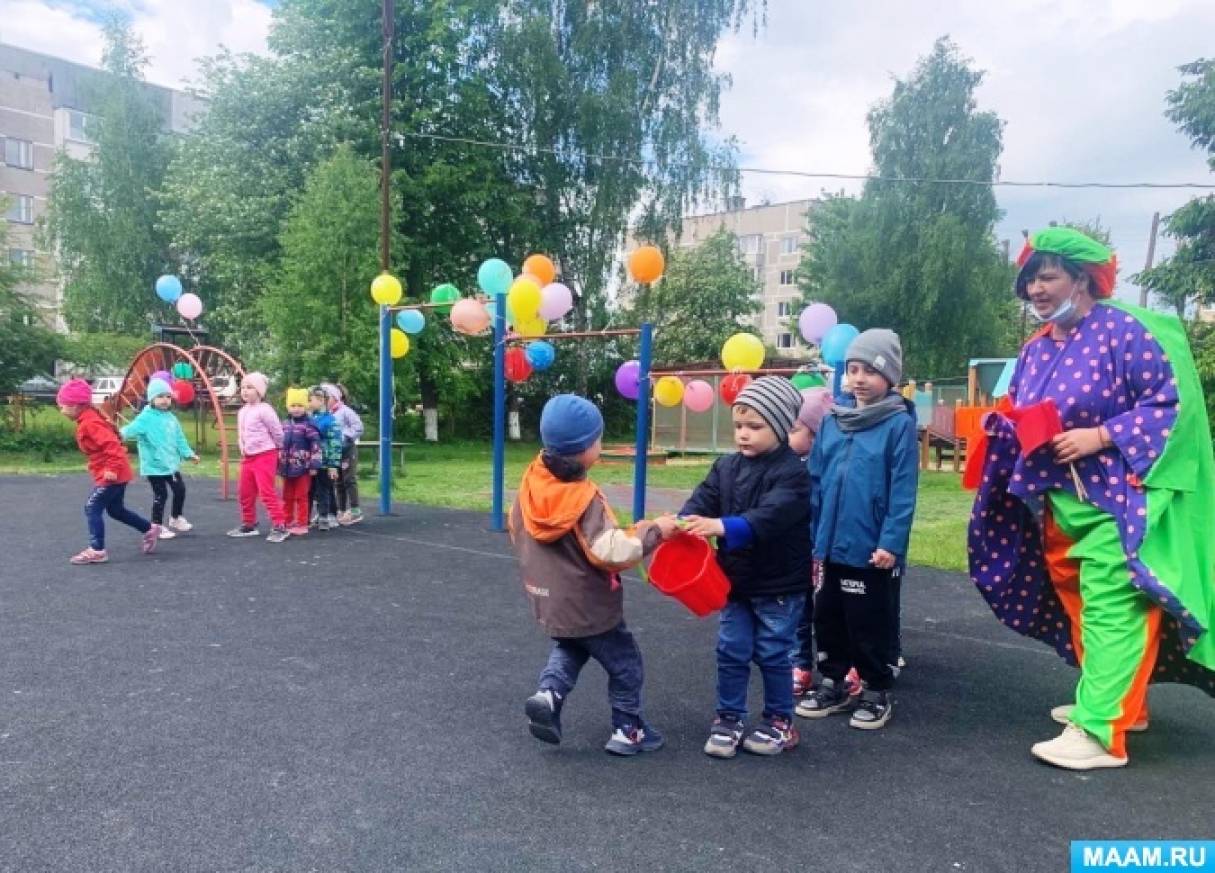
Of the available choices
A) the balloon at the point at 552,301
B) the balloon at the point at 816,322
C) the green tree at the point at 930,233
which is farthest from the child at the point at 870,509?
the green tree at the point at 930,233

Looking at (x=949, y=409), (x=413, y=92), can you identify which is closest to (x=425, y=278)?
(x=413, y=92)

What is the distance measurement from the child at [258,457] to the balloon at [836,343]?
5274mm

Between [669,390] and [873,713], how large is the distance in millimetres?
6599

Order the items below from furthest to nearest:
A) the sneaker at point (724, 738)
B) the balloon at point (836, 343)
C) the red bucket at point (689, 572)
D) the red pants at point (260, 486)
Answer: the red pants at point (260, 486) → the balloon at point (836, 343) → the sneaker at point (724, 738) → the red bucket at point (689, 572)

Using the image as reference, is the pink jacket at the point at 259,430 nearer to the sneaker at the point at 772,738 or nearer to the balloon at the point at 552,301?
the balloon at the point at 552,301

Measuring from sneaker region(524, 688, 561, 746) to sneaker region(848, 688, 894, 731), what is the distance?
133 cm

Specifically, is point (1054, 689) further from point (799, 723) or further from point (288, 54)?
point (288, 54)

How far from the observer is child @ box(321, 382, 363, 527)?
962 cm

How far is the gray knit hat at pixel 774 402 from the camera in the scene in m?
3.34

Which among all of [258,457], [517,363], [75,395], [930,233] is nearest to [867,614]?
[75,395]

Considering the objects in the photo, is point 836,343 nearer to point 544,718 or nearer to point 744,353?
point 744,353

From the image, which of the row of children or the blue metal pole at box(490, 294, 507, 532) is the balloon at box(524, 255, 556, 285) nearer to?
the blue metal pole at box(490, 294, 507, 532)

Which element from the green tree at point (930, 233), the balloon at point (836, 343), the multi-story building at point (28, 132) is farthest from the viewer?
the multi-story building at point (28, 132)

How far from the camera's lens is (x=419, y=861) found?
257cm
